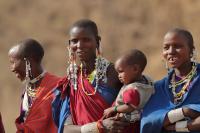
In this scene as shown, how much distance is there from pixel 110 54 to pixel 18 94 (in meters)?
2.90

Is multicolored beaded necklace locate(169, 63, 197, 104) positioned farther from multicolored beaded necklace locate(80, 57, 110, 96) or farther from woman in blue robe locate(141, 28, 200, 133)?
multicolored beaded necklace locate(80, 57, 110, 96)

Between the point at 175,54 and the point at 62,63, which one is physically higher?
the point at 175,54

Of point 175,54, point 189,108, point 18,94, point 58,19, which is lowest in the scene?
point 18,94

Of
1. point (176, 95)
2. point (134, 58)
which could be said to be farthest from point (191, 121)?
point (134, 58)

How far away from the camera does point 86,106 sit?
502cm

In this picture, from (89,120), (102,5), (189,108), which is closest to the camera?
(189,108)

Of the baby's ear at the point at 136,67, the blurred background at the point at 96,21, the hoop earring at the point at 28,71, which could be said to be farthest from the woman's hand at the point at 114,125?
the blurred background at the point at 96,21

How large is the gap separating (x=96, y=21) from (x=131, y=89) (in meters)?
15.6

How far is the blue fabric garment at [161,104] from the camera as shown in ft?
15.2

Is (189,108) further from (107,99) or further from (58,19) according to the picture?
(58,19)

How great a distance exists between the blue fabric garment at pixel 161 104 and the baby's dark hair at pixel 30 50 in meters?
1.29

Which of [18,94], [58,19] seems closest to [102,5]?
[58,19]

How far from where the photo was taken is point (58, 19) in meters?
20.8

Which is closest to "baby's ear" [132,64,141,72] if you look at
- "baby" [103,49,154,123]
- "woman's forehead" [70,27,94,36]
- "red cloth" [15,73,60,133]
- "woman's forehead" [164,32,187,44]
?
"baby" [103,49,154,123]
